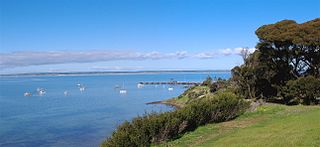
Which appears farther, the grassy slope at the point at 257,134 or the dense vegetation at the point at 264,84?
the dense vegetation at the point at 264,84

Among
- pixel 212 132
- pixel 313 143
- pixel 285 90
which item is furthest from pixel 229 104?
pixel 313 143

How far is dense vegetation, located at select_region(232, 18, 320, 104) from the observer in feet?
100

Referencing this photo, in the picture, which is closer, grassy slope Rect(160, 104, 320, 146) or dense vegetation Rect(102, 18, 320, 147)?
grassy slope Rect(160, 104, 320, 146)

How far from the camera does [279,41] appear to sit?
3212 cm

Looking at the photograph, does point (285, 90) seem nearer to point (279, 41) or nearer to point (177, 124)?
point (279, 41)

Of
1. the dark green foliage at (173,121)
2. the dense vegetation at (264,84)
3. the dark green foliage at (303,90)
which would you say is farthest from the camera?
the dark green foliage at (303,90)

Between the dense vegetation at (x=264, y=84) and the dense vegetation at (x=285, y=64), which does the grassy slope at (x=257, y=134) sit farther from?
the dense vegetation at (x=285, y=64)

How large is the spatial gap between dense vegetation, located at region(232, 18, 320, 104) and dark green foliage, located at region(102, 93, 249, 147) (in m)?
7.10

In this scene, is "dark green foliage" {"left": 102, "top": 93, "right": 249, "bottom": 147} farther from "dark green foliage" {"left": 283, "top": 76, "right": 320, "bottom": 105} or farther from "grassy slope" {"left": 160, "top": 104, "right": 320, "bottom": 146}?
"dark green foliage" {"left": 283, "top": 76, "right": 320, "bottom": 105}

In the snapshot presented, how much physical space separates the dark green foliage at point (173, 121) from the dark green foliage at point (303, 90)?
21.2 feet

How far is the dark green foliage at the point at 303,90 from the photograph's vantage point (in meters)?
29.9

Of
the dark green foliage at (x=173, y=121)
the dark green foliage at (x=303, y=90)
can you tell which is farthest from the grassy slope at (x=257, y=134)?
the dark green foliage at (x=303, y=90)

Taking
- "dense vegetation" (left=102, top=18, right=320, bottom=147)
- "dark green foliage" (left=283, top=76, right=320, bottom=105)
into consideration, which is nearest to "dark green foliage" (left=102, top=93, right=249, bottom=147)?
"dense vegetation" (left=102, top=18, right=320, bottom=147)

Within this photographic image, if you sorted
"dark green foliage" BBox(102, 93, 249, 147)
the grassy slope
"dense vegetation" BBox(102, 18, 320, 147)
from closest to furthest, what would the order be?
the grassy slope, "dark green foliage" BBox(102, 93, 249, 147), "dense vegetation" BBox(102, 18, 320, 147)
